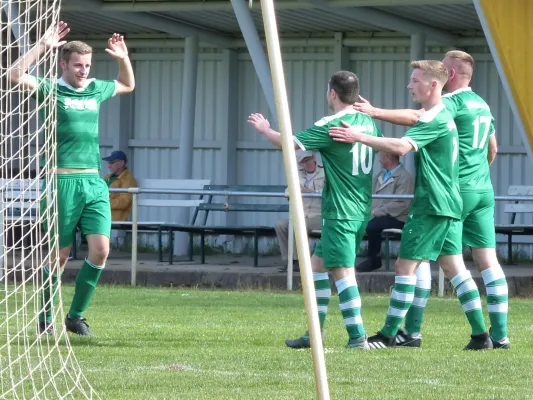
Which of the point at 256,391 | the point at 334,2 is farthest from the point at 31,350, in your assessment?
the point at 334,2

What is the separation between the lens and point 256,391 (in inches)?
294

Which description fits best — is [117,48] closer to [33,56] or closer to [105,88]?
[105,88]

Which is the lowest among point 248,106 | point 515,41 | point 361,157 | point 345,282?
point 345,282

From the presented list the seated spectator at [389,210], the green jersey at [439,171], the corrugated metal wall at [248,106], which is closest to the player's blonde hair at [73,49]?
the green jersey at [439,171]

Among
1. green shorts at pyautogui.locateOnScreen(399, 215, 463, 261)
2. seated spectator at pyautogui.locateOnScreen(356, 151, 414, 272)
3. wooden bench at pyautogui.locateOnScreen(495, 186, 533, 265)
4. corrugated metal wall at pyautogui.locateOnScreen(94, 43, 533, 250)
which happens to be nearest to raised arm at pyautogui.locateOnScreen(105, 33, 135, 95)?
green shorts at pyautogui.locateOnScreen(399, 215, 463, 261)

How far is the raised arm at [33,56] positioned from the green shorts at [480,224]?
3074mm

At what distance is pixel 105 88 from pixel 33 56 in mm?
1153

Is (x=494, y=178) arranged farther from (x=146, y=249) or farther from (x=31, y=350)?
(x=31, y=350)

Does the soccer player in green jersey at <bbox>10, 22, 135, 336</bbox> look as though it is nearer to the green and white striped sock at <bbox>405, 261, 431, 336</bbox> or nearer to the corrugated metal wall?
the green and white striped sock at <bbox>405, 261, 431, 336</bbox>

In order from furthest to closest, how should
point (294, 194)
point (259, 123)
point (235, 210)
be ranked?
point (235, 210), point (259, 123), point (294, 194)

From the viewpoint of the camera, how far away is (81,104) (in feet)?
32.8

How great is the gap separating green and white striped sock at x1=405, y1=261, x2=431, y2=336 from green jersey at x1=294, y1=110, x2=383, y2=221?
2.37ft

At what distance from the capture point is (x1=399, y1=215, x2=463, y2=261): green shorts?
956 cm

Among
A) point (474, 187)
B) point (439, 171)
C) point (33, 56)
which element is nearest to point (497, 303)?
point (474, 187)
